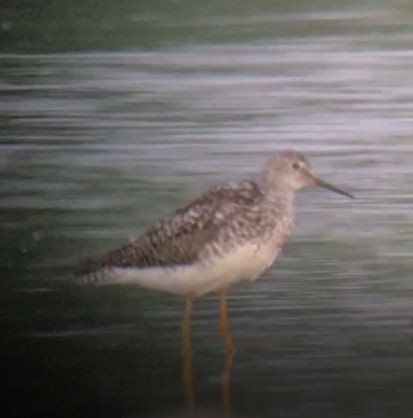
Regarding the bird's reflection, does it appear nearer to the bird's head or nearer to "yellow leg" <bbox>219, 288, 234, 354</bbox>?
"yellow leg" <bbox>219, 288, 234, 354</bbox>

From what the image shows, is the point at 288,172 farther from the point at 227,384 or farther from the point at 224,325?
the point at 227,384

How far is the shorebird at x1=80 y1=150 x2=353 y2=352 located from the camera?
5.57m

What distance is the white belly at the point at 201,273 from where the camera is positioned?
556 centimetres

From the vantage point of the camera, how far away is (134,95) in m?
8.08

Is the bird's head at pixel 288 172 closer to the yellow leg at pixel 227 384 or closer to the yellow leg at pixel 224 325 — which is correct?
the yellow leg at pixel 224 325

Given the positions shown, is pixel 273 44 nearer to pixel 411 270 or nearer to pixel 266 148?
pixel 266 148

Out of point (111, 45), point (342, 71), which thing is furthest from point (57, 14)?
point (342, 71)

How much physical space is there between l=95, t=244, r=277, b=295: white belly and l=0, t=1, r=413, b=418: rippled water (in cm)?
24

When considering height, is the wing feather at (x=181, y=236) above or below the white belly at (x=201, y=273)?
above

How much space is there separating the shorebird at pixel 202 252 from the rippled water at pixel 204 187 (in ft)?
0.79

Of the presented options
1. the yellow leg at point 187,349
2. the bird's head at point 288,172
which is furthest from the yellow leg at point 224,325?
the bird's head at point 288,172

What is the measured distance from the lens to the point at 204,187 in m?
7.13

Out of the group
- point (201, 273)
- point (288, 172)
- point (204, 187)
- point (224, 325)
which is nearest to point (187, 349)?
point (224, 325)

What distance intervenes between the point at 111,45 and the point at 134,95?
780 millimetres
